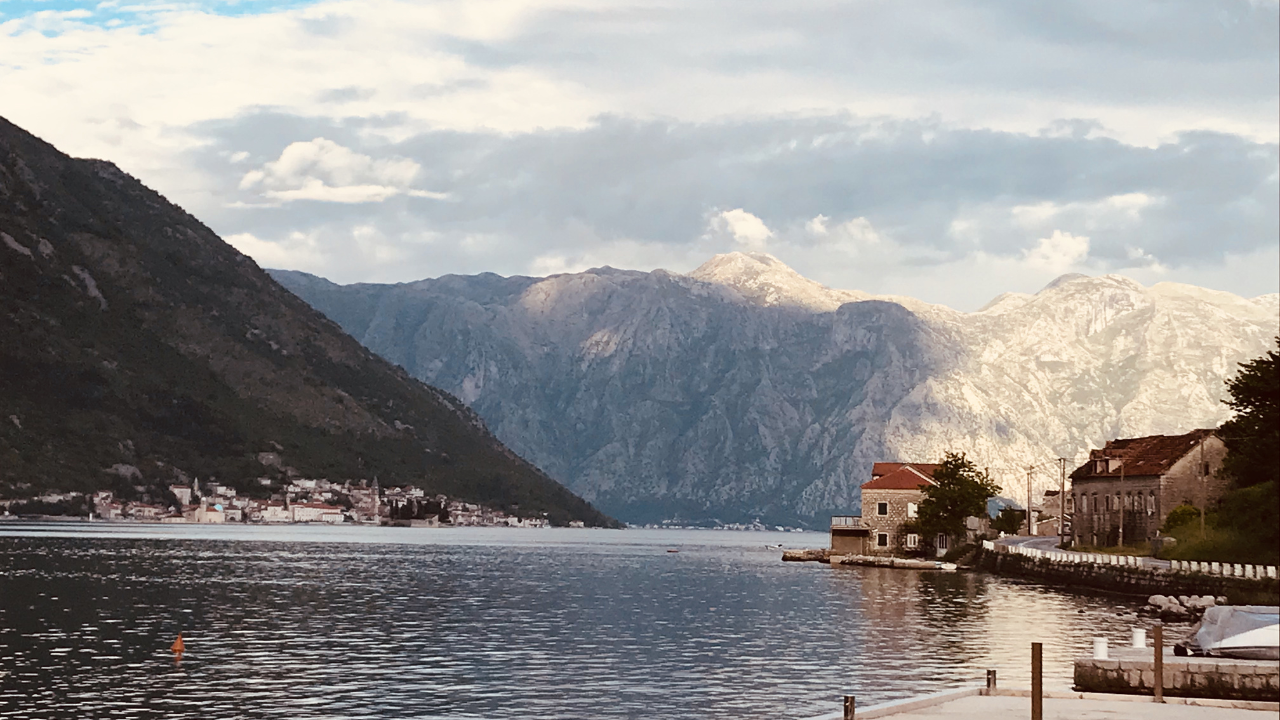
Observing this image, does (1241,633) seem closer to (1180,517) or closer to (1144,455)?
(1180,517)

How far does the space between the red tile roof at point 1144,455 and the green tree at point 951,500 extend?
15759 mm

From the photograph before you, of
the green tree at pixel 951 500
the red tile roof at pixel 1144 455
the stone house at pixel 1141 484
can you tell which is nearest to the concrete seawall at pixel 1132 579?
the stone house at pixel 1141 484

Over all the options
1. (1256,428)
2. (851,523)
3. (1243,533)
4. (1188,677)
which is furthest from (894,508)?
(1188,677)

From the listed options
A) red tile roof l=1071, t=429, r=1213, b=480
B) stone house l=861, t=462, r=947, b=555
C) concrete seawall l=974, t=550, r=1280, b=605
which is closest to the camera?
concrete seawall l=974, t=550, r=1280, b=605

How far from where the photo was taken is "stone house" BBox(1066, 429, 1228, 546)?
434ft

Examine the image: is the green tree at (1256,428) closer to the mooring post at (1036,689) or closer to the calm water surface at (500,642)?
the calm water surface at (500,642)

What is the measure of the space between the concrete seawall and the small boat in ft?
153

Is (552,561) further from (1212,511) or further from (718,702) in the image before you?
(718,702)

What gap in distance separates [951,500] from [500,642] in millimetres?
113896

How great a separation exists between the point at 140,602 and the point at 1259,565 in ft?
234

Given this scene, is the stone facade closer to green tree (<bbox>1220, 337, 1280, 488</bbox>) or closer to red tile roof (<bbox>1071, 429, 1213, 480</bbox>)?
red tile roof (<bbox>1071, 429, 1213, 480</bbox>)

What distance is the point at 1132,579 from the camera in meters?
110

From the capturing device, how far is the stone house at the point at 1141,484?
13238cm

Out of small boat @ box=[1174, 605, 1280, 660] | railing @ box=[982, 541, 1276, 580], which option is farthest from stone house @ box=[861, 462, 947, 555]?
small boat @ box=[1174, 605, 1280, 660]
